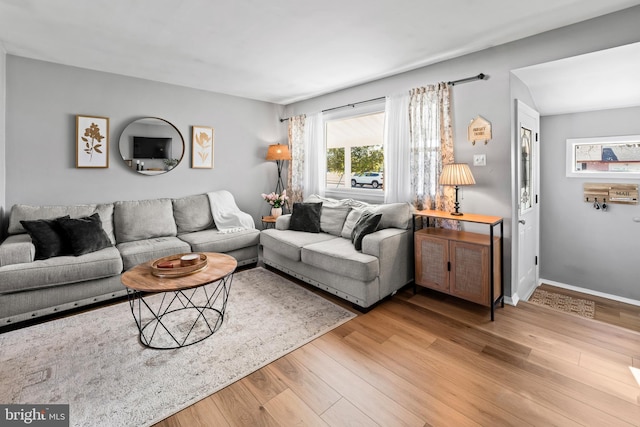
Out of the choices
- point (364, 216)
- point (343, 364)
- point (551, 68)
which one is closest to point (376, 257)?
point (364, 216)

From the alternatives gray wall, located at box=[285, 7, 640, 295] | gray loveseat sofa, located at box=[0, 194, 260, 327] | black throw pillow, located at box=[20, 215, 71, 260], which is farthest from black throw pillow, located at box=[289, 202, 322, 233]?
black throw pillow, located at box=[20, 215, 71, 260]

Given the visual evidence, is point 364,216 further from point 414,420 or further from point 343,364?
point 414,420

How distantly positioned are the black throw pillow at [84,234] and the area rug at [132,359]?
634 millimetres

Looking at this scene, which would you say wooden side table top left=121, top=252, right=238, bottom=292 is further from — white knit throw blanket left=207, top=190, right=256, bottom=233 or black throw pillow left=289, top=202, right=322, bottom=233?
white knit throw blanket left=207, top=190, right=256, bottom=233

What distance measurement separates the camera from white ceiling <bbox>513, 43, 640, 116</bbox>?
8.46 ft

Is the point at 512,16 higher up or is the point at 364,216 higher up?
the point at 512,16

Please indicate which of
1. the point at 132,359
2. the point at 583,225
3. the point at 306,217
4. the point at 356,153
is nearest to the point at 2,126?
the point at 132,359

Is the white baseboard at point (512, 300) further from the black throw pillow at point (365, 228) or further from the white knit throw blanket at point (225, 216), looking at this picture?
the white knit throw blanket at point (225, 216)

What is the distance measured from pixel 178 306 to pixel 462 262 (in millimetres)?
2785

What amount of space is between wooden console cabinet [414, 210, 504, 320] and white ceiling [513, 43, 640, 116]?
4.81 ft

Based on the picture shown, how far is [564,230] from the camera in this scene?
167 inches

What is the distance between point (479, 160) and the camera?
317 centimetres

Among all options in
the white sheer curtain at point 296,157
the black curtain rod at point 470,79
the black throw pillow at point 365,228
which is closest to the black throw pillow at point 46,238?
the black throw pillow at point 365,228

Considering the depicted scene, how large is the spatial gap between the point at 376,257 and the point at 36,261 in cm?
312
